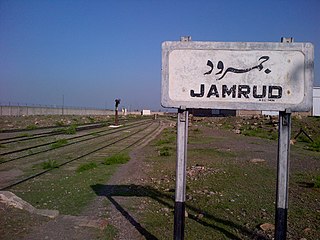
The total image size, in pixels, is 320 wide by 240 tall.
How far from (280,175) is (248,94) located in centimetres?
111

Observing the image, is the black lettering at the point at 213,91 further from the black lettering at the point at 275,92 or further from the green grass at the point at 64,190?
the green grass at the point at 64,190

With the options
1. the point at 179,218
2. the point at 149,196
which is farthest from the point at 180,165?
the point at 149,196

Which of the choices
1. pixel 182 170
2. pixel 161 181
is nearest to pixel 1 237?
pixel 182 170

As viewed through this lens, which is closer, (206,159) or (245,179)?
(245,179)

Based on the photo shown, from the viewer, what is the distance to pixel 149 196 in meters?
9.35

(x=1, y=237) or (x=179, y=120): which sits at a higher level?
(x=179, y=120)

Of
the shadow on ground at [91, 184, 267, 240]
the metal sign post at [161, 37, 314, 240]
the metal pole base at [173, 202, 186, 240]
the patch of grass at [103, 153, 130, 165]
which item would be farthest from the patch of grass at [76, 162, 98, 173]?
the metal sign post at [161, 37, 314, 240]

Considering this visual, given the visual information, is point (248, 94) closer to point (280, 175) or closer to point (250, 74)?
point (250, 74)

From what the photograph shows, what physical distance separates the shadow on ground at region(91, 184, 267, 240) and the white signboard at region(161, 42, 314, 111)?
8.16 ft

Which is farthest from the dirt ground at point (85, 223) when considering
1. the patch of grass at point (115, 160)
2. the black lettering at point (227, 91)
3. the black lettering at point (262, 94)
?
the patch of grass at point (115, 160)

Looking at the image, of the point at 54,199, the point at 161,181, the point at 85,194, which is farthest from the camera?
the point at 161,181

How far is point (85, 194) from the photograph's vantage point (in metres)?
9.44

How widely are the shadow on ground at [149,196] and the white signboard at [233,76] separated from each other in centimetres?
249

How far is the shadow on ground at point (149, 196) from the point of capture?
6.58m
